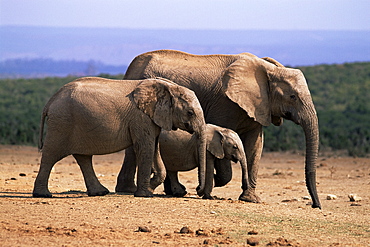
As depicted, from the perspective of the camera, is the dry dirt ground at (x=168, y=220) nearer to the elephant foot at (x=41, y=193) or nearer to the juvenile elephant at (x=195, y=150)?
the elephant foot at (x=41, y=193)

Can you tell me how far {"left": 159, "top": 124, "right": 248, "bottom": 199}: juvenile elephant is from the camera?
11.9 metres

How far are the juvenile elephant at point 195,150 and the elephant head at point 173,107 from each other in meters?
0.40

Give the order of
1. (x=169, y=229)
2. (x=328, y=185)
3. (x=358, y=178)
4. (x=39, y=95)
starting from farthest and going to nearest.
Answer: (x=39, y=95), (x=358, y=178), (x=328, y=185), (x=169, y=229)

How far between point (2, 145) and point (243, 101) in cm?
1313

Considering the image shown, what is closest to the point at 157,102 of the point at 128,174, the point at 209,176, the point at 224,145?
the point at 224,145

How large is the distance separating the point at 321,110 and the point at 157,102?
31658 millimetres

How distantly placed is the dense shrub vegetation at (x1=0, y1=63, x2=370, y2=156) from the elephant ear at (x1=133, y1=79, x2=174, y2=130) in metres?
8.75

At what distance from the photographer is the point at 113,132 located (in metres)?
11.7

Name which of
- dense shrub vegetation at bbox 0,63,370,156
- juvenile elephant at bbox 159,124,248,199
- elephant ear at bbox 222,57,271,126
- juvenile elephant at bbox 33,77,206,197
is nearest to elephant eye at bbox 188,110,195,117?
juvenile elephant at bbox 33,77,206,197

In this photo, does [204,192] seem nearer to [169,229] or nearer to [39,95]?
[169,229]

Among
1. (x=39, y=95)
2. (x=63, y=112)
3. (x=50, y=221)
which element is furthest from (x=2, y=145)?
(x=39, y=95)

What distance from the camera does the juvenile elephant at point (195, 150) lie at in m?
11.9

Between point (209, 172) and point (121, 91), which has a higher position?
point (121, 91)

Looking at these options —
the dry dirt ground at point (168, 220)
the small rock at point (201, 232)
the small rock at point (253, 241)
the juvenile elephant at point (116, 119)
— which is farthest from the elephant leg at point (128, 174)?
the small rock at point (253, 241)
